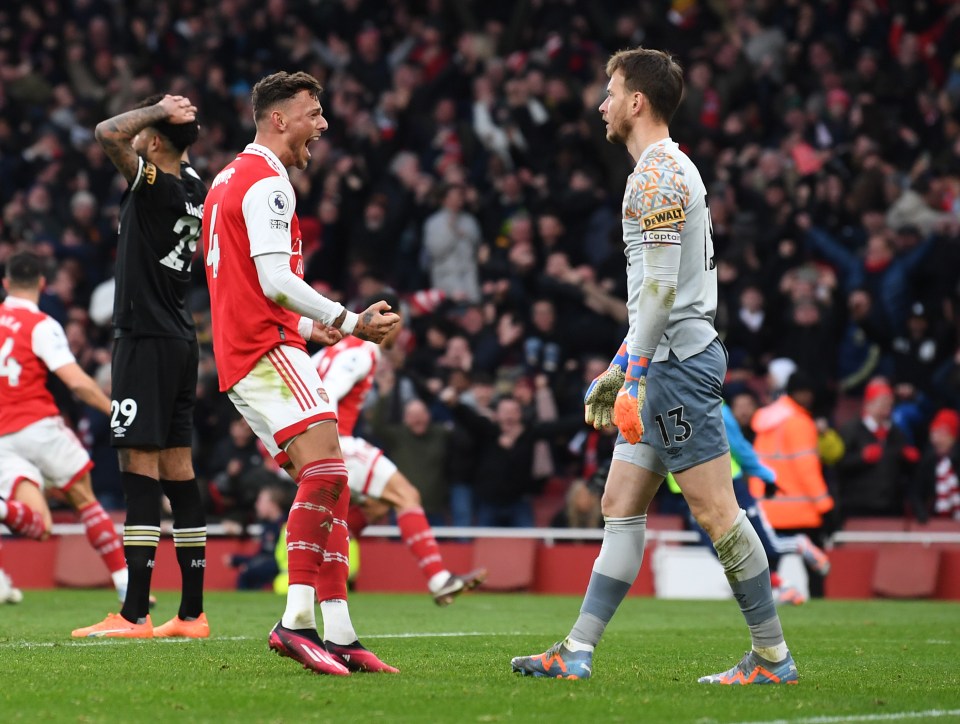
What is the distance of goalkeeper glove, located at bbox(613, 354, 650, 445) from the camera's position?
629 centimetres

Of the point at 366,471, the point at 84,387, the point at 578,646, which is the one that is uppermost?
the point at 84,387

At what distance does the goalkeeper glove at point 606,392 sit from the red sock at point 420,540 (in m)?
5.82

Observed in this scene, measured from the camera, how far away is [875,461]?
54.9ft

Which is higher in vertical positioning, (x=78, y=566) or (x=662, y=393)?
(x=662, y=393)

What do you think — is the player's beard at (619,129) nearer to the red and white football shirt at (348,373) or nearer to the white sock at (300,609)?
the white sock at (300,609)

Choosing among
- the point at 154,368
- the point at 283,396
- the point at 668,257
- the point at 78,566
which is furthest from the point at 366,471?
the point at 668,257

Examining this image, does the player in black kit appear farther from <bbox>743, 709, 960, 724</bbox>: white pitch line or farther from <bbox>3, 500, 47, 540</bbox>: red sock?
<bbox>743, 709, 960, 724</bbox>: white pitch line

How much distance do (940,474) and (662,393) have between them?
10.8 m

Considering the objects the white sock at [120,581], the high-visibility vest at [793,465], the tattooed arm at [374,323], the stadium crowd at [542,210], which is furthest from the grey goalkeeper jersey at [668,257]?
the stadium crowd at [542,210]

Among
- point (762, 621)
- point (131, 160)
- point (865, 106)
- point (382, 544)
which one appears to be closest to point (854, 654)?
point (762, 621)

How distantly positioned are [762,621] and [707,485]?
2.13ft

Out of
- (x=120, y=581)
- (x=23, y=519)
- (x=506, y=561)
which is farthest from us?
(x=506, y=561)

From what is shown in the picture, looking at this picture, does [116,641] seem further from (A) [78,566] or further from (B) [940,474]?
(B) [940,474]

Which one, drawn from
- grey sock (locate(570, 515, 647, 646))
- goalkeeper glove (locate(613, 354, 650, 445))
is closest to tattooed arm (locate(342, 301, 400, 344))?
goalkeeper glove (locate(613, 354, 650, 445))
